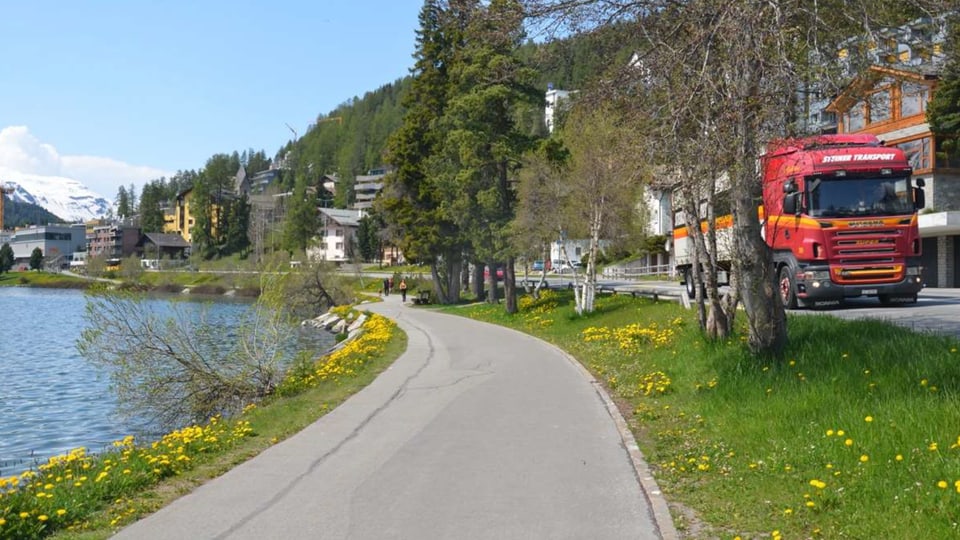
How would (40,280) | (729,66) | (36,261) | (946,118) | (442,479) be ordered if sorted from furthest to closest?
(36,261)
(40,280)
(946,118)
(729,66)
(442,479)

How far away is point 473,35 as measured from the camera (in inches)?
447

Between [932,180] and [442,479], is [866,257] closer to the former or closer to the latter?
[442,479]

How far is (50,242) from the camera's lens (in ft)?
586

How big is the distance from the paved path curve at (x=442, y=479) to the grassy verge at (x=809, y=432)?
1.74 ft

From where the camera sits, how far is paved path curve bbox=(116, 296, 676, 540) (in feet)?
21.3

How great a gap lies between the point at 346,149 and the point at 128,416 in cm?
18046

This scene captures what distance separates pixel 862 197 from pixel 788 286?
2.62 meters

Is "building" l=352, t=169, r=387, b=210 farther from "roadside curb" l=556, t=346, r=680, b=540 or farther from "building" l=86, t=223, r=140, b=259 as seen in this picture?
"roadside curb" l=556, t=346, r=680, b=540

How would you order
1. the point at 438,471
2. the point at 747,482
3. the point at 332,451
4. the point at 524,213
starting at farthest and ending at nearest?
the point at 524,213
the point at 332,451
the point at 438,471
the point at 747,482

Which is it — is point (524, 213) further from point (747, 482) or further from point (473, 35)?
point (747, 482)

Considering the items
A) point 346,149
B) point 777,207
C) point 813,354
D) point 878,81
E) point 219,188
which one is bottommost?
point 813,354

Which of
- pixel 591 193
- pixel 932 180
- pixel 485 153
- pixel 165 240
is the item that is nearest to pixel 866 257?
pixel 591 193

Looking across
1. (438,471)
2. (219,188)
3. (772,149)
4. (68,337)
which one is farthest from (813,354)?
(219,188)

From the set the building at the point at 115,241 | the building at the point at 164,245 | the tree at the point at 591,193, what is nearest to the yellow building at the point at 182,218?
the building at the point at 164,245
